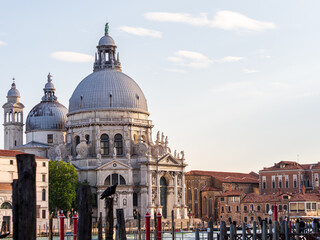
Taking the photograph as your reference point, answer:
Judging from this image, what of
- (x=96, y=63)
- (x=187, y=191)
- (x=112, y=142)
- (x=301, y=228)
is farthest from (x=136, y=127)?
(x=301, y=228)

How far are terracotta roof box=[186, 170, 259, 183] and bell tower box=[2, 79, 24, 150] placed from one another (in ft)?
63.4

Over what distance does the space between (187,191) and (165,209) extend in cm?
1135

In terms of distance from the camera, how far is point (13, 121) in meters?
78.8

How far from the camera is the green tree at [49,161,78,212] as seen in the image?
62450mm

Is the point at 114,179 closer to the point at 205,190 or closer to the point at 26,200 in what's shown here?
the point at 205,190

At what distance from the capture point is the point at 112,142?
71438 millimetres

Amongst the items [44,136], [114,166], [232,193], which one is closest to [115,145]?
[114,166]

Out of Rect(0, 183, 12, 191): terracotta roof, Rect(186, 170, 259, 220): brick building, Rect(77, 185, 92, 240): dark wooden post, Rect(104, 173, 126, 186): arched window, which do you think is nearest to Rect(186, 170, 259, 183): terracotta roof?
Rect(186, 170, 259, 220): brick building

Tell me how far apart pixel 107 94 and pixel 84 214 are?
5477 centimetres

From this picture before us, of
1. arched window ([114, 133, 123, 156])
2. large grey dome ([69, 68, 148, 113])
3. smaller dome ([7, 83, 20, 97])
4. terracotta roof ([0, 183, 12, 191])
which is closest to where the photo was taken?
terracotta roof ([0, 183, 12, 191])

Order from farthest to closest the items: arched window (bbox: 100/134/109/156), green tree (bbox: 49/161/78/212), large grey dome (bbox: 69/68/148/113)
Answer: large grey dome (bbox: 69/68/148/113), arched window (bbox: 100/134/109/156), green tree (bbox: 49/161/78/212)

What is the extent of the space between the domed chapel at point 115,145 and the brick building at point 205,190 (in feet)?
30.0

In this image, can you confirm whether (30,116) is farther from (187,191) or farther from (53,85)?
(187,191)

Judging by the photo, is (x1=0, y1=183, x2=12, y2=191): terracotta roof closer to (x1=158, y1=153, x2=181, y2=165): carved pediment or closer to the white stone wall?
(x1=158, y1=153, x2=181, y2=165): carved pediment
